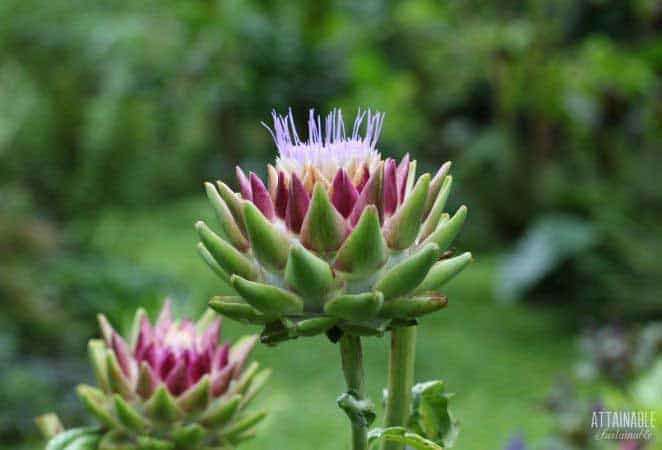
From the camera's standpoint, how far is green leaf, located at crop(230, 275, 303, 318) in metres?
0.47

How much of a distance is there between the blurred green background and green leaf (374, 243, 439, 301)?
1.49m

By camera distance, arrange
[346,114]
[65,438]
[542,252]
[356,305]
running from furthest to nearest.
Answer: [346,114] < [542,252] < [65,438] < [356,305]

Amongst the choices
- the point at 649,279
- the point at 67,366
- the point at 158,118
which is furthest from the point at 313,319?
the point at 158,118

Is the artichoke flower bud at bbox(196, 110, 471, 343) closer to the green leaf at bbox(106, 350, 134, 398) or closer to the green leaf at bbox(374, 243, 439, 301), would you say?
the green leaf at bbox(374, 243, 439, 301)

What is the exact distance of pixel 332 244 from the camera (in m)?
0.50

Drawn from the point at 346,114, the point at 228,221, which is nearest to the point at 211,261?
the point at 228,221

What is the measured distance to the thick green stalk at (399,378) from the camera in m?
0.53

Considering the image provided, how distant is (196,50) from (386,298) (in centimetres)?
408

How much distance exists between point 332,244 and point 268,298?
0.05 metres

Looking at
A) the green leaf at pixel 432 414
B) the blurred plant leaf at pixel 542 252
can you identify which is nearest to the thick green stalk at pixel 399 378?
the green leaf at pixel 432 414

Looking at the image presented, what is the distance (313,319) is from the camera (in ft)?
1.58

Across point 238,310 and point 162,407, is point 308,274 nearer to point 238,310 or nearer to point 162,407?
point 238,310

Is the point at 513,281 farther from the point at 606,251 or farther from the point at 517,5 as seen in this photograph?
the point at 517,5

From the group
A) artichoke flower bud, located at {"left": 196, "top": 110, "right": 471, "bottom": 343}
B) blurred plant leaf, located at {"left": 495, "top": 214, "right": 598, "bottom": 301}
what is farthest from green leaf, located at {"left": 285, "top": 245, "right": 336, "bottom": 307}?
blurred plant leaf, located at {"left": 495, "top": 214, "right": 598, "bottom": 301}
